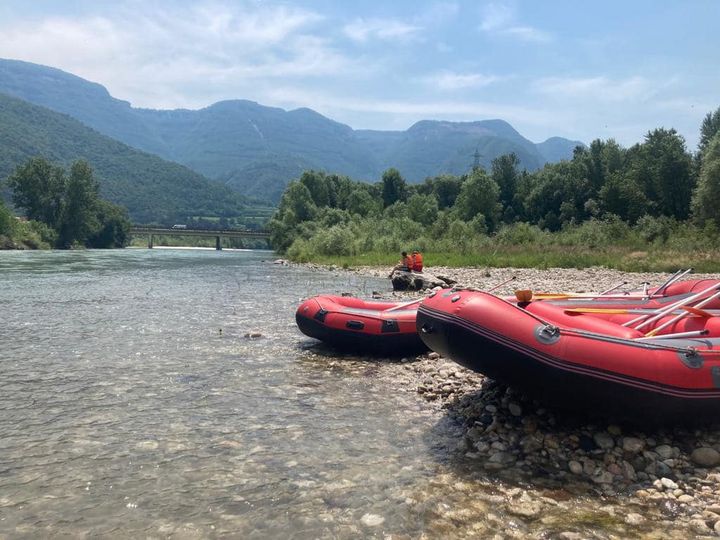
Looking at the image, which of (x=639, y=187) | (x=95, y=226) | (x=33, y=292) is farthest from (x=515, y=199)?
(x=33, y=292)

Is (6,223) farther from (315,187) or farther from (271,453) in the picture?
(271,453)

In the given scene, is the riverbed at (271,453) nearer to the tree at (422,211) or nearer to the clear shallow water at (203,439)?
the clear shallow water at (203,439)

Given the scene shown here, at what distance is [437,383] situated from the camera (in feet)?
26.3

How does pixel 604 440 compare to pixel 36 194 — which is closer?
pixel 604 440

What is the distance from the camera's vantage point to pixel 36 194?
76.8m

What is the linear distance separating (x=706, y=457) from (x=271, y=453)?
4.22 metres

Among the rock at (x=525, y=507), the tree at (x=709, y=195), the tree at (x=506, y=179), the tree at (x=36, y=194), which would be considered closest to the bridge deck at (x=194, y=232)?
the tree at (x=36, y=194)

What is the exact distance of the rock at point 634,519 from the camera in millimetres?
4336

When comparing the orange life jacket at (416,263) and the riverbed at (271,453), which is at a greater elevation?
the orange life jacket at (416,263)

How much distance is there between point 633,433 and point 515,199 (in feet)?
253

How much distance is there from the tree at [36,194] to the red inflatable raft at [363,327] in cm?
7734

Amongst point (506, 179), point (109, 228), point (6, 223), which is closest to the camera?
point (6, 223)

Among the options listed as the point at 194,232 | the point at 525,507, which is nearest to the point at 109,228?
the point at 194,232

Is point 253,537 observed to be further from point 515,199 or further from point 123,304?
point 515,199
